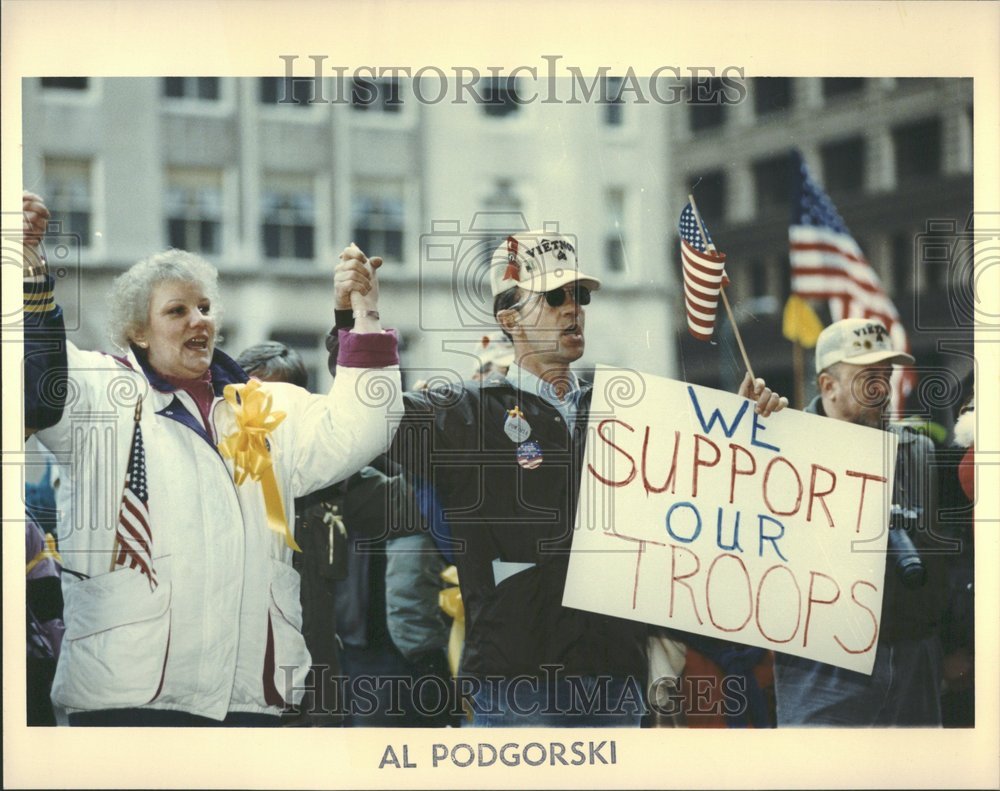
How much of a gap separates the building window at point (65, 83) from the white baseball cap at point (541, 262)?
1.54 meters

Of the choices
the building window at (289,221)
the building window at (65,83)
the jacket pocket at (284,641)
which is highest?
the building window at (65,83)

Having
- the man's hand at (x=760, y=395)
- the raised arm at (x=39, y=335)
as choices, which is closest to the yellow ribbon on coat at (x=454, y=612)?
the man's hand at (x=760, y=395)

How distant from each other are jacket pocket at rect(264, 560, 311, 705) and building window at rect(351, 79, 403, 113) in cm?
158

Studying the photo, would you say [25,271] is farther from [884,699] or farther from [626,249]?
[884,699]

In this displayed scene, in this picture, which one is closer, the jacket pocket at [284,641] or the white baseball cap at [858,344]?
the jacket pocket at [284,641]

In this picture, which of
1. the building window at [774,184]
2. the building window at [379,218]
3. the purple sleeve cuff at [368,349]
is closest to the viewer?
the purple sleeve cuff at [368,349]

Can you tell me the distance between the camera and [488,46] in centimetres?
473

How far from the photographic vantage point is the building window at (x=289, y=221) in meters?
4.69

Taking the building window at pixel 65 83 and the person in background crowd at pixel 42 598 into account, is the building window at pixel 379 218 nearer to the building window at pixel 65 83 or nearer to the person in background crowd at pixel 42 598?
the building window at pixel 65 83

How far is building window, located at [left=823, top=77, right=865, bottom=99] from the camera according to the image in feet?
15.6

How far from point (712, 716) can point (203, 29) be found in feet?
9.68

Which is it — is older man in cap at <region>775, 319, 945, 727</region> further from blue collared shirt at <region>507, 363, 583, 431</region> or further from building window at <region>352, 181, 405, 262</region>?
building window at <region>352, 181, 405, 262</region>

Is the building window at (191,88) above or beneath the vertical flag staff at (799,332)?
above

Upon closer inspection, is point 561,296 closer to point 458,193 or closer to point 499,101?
point 458,193
